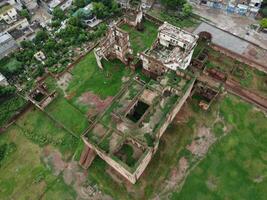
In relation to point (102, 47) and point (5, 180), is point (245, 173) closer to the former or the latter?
point (102, 47)

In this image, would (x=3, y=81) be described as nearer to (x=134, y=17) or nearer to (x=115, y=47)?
(x=115, y=47)

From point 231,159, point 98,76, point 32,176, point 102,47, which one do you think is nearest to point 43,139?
point 32,176

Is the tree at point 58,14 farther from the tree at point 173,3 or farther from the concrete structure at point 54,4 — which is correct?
the tree at point 173,3

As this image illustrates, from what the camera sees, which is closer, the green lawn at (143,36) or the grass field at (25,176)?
the grass field at (25,176)

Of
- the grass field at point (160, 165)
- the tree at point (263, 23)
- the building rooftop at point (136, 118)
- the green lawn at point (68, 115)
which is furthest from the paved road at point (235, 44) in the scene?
the green lawn at point (68, 115)

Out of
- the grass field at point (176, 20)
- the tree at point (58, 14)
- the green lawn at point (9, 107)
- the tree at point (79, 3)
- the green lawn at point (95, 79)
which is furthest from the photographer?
the tree at point (79, 3)

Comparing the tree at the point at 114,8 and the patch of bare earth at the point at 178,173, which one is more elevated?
the tree at the point at 114,8

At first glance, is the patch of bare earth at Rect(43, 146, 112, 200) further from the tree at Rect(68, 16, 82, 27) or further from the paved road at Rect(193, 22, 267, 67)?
the paved road at Rect(193, 22, 267, 67)
